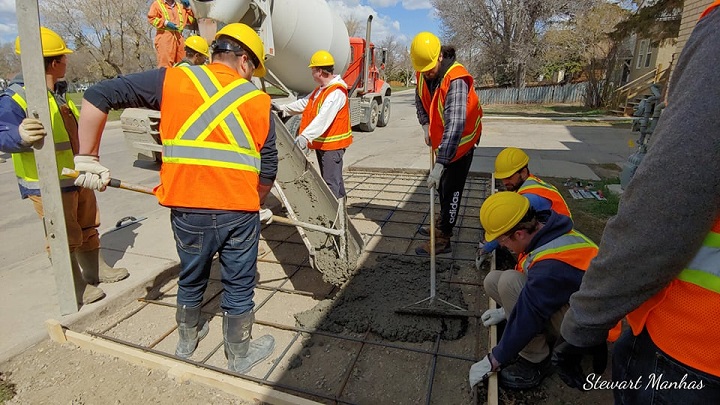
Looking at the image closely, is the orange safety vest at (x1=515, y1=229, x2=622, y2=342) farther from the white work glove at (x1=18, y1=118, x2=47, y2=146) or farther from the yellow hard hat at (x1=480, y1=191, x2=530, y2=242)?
the white work glove at (x1=18, y1=118, x2=47, y2=146)

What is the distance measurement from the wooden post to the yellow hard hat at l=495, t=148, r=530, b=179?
277 cm

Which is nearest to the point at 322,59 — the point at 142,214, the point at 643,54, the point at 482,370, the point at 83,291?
the point at 83,291

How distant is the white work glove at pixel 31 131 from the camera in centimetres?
216

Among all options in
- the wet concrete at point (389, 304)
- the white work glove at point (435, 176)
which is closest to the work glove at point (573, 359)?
the wet concrete at point (389, 304)

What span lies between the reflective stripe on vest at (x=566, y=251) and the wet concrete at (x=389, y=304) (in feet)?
2.91

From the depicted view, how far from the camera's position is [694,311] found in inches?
32.2

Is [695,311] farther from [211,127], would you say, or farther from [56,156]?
[56,156]

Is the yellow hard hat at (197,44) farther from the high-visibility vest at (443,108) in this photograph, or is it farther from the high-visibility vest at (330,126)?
the high-visibility vest at (443,108)

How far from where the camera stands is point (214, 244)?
1997 millimetres

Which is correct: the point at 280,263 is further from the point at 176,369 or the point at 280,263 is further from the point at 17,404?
the point at 17,404

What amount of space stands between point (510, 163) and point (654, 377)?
80.7 inches

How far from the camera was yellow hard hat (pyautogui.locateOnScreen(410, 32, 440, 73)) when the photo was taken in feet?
9.84

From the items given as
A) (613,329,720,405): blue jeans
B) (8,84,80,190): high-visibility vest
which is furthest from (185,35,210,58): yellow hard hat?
(613,329,720,405): blue jeans

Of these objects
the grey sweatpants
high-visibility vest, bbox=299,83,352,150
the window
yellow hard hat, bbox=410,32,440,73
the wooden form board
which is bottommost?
the wooden form board
